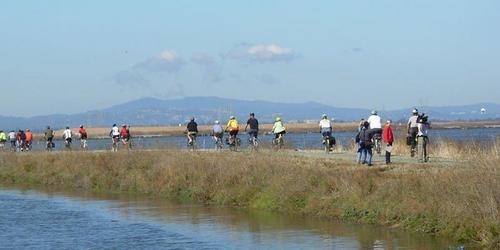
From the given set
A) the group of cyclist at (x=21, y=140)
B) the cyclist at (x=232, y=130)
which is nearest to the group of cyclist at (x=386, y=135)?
the cyclist at (x=232, y=130)

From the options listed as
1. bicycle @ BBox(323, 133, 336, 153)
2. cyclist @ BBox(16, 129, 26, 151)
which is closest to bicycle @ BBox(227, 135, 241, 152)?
bicycle @ BBox(323, 133, 336, 153)

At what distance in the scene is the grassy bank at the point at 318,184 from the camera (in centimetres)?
2036

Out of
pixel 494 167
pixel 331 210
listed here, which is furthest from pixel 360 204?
pixel 494 167

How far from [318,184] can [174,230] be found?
5045 mm

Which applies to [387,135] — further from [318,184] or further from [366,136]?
[318,184]

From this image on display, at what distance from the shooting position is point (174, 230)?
25453 mm

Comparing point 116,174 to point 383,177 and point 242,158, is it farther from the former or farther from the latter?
point 383,177

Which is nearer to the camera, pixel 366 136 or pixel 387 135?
pixel 366 136

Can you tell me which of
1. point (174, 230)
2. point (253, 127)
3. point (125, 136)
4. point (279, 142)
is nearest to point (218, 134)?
point (253, 127)

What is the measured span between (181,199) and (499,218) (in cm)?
1753

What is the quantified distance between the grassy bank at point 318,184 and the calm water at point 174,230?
0.64 metres

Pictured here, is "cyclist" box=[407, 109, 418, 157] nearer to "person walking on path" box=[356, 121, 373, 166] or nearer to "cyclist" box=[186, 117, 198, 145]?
"person walking on path" box=[356, 121, 373, 166]

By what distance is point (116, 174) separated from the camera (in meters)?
42.1

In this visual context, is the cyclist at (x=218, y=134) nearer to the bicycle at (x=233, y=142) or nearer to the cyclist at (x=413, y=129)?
the bicycle at (x=233, y=142)
